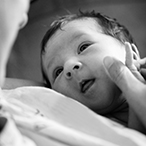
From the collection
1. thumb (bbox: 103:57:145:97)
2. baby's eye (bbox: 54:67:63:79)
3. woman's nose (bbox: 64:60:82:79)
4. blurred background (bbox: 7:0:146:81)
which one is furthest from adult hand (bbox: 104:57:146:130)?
blurred background (bbox: 7:0:146:81)

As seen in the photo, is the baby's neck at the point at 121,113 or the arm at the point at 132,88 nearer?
the arm at the point at 132,88

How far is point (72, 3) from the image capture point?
4.51ft

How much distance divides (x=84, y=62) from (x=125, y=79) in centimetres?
16

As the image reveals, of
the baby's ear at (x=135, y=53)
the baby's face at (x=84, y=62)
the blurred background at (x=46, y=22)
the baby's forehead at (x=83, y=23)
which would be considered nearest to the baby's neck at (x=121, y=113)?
the baby's face at (x=84, y=62)

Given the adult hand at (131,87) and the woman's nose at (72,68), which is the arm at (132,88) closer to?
the adult hand at (131,87)

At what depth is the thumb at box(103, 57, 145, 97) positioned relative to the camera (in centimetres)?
61

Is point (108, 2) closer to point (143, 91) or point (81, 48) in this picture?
point (81, 48)

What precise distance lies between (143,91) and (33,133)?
0.23m

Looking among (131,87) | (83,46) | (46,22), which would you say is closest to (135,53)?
(83,46)

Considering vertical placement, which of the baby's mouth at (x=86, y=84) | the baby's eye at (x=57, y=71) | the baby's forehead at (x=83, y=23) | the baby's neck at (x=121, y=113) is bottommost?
the baby's neck at (x=121, y=113)

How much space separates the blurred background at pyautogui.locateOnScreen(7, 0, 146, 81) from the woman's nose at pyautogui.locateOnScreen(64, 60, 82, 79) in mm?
469

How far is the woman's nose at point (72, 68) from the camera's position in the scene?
0.75m

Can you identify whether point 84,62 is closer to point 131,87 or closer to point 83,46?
point 83,46

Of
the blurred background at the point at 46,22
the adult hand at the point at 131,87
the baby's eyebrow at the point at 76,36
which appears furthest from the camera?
the blurred background at the point at 46,22
